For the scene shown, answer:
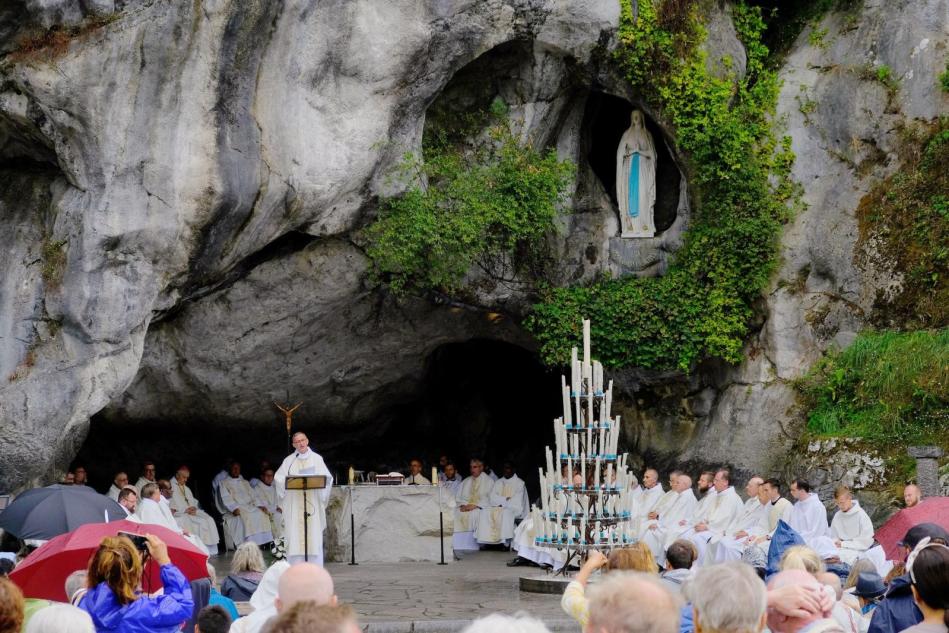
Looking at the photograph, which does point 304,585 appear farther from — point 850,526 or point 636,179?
point 636,179

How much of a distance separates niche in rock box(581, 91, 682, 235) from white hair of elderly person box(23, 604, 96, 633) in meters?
14.9

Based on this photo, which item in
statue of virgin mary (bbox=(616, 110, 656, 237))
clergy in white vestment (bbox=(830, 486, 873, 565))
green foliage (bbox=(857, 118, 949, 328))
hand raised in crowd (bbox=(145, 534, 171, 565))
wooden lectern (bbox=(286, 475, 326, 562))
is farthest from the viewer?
statue of virgin mary (bbox=(616, 110, 656, 237))

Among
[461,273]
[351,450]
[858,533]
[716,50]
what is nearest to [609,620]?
[858,533]

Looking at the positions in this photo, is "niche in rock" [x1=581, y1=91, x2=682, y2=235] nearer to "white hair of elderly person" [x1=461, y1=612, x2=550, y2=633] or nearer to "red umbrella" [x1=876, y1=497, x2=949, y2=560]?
"red umbrella" [x1=876, y1=497, x2=949, y2=560]

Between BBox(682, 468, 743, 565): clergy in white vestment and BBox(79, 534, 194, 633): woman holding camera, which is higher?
BBox(79, 534, 194, 633): woman holding camera

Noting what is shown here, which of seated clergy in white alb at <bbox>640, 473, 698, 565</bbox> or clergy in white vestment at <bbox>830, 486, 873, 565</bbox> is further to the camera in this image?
seated clergy in white alb at <bbox>640, 473, 698, 565</bbox>

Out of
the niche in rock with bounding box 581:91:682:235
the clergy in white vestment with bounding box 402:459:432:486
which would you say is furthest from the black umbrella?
the niche in rock with bounding box 581:91:682:235

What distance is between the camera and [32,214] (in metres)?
16.3

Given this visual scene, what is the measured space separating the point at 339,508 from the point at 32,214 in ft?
18.1

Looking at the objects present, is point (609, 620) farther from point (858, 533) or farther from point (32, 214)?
point (32, 214)

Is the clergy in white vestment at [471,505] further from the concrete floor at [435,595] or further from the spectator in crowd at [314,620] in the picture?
the spectator in crowd at [314,620]

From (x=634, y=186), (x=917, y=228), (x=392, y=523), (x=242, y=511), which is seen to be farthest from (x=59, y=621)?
(x=242, y=511)

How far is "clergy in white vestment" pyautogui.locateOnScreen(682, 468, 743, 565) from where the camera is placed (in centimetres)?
1600

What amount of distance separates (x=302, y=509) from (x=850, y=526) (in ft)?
18.7
